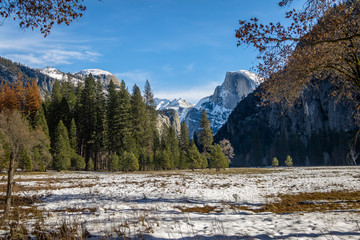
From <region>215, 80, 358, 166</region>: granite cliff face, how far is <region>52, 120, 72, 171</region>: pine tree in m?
65.9

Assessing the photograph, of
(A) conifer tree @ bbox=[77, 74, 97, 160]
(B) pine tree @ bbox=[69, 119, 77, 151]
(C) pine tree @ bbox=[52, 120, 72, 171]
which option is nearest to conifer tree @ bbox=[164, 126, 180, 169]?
(A) conifer tree @ bbox=[77, 74, 97, 160]

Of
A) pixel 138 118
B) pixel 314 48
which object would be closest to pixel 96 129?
pixel 138 118

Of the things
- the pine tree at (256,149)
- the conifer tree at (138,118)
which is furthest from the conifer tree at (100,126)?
the pine tree at (256,149)

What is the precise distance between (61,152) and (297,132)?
110021mm

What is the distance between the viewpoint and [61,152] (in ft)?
122

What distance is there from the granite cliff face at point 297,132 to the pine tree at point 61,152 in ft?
216

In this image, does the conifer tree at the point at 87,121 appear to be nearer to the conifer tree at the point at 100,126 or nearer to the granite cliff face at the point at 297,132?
the conifer tree at the point at 100,126

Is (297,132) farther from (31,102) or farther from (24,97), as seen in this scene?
(24,97)

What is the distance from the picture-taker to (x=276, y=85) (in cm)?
913

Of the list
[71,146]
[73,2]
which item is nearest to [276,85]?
[73,2]

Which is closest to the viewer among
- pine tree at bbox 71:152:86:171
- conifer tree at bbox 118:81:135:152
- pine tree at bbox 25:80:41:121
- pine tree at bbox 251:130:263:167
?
pine tree at bbox 71:152:86:171

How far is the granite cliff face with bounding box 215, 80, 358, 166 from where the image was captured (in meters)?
88.9

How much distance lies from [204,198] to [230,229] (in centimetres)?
603

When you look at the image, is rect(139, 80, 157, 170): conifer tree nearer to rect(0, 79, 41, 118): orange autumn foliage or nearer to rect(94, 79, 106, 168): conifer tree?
rect(94, 79, 106, 168): conifer tree
